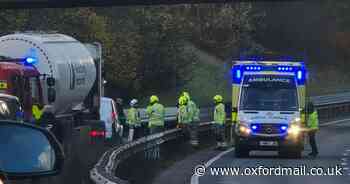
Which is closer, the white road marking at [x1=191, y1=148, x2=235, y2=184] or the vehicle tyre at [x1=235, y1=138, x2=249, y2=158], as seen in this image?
the white road marking at [x1=191, y1=148, x2=235, y2=184]

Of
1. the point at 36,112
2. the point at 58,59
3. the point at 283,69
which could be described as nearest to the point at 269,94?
the point at 283,69

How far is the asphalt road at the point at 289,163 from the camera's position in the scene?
69.7 feet

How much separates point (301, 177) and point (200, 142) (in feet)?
36.3

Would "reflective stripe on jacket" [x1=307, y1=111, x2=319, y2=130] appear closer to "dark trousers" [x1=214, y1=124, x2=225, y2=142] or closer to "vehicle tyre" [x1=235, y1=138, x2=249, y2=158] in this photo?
"vehicle tyre" [x1=235, y1=138, x2=249, y2=158]

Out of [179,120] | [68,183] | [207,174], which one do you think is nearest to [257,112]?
[179,120]

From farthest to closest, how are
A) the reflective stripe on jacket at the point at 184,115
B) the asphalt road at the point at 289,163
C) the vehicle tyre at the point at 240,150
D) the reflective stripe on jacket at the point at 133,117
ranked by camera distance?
the reflective stripe on jacket at the point at 133,117 → the reflective stripe on jacket at the point at 184,115 → the vehicle tyre at the point at 240,150 → the asphalt road at the point at 289,163

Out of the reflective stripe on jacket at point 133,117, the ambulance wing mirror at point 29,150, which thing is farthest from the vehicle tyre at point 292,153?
the ambulance wing mirror at point 29,150

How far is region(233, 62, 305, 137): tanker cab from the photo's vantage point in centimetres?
2772

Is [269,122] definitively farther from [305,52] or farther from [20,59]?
[305,52]

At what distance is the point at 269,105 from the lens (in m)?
28.1

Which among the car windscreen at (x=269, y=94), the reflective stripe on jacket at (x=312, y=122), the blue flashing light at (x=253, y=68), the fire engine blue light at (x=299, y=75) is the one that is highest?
the blue flashing light at (x=253, y=68)

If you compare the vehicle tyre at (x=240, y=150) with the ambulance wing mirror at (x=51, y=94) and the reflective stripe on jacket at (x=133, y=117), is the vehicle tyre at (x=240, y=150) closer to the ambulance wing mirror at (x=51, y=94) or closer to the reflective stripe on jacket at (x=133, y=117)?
the reflective stripe on jacket at (x=133, y=117)

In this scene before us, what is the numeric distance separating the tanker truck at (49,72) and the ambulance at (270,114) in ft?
14.3

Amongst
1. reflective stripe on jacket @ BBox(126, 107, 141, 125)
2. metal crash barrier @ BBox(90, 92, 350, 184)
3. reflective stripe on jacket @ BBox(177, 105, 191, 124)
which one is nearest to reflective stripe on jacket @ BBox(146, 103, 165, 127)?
metal crash barrier @ BBox(90, 92, 350, 184)
